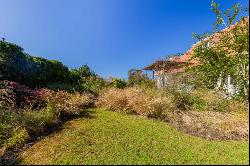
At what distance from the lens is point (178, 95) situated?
14547mm

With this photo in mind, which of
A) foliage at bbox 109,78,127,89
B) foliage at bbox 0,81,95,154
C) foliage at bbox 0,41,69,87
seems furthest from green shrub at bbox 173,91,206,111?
foliage at bbox 0,41,69,87

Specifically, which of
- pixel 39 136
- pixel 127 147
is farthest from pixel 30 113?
pixel 127 147

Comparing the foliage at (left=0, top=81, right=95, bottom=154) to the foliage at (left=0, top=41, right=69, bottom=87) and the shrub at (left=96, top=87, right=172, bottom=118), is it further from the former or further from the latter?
the foliage at (left=0, top=41, right=69, bottom=87)

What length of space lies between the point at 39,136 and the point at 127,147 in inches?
122

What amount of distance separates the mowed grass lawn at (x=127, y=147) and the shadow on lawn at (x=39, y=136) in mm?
198

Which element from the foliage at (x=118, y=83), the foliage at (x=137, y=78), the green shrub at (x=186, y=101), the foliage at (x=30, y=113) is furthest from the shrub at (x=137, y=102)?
the foliage at (x=137, y=78)

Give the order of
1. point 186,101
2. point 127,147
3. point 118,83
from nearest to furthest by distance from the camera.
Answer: point 127,147
point 186,101
point 118,83

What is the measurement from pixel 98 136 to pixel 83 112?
412cm

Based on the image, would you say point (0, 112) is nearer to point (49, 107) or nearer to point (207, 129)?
point (49, 107)

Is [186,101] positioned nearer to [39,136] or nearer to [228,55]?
[228,55]

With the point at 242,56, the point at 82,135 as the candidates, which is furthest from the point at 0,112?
the point at 242,56

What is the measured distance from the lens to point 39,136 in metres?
10.1

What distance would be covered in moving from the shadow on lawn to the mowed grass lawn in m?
0.20

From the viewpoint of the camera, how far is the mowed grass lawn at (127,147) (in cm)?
794
